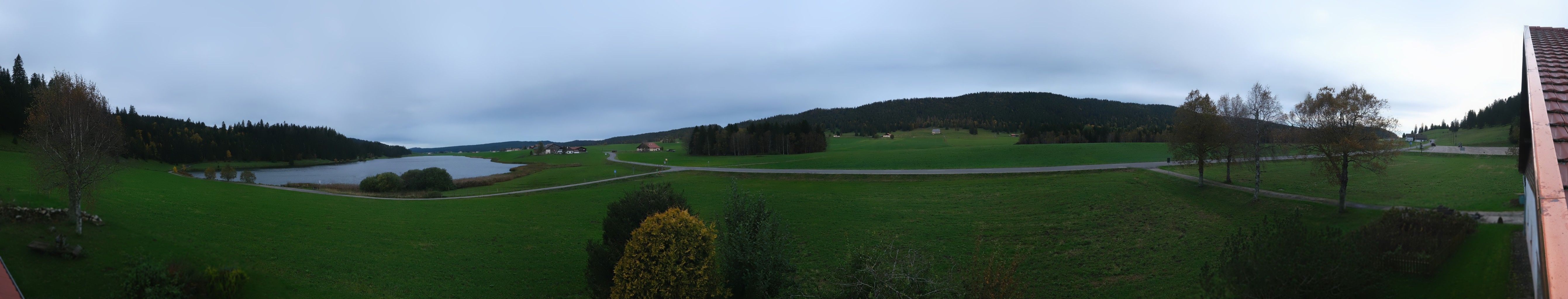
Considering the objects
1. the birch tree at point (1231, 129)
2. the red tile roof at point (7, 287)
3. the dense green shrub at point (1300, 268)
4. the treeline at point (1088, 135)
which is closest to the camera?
the red tile roof at point (7, 287)

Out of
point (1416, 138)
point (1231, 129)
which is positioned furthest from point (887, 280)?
point (1231, 129)

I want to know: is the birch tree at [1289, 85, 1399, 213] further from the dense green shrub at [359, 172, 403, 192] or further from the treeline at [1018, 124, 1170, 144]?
the treeline at [1018, 124, 1170, 144]

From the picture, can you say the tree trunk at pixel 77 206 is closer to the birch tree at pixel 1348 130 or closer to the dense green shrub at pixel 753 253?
the dense green shrub at pixel 753 253

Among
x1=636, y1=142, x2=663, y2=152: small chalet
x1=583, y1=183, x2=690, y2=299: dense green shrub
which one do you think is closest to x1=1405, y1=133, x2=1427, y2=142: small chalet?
x1=583, y1=183, x2=690, y2=299: dense green shrub

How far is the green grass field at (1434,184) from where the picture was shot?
6918mm

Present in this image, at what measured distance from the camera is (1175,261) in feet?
33.3

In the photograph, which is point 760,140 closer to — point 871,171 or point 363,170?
point 871,171

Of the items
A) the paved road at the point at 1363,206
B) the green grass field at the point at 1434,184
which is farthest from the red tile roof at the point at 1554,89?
the green grass field at the point at 1434,184

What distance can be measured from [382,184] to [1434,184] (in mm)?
44725

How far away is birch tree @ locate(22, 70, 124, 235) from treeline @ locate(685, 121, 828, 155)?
4852cm

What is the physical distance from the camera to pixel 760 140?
60.7 metres

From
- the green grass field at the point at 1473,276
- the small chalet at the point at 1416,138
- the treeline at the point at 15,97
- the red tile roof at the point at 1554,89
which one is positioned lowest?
the green grass field at the point at 1473,276

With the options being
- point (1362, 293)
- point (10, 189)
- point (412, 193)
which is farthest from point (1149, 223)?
point (412, 193)

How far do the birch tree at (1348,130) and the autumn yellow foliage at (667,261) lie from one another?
13.7 metres
